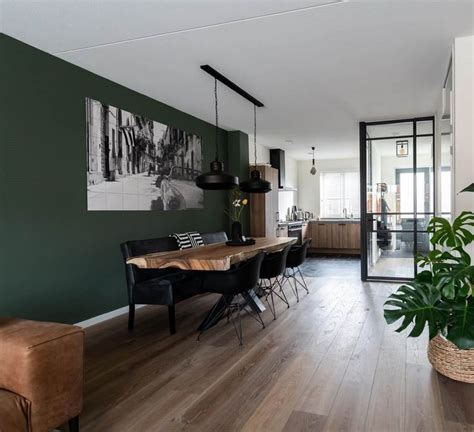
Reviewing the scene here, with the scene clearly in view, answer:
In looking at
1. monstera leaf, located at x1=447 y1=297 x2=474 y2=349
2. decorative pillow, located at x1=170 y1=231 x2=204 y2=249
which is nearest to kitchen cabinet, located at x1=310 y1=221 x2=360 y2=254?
decorative pillow, located at x1=170 y1=231 x2=204 y2=249

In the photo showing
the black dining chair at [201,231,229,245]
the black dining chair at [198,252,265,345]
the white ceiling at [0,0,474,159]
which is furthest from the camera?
the black dining chair at [201,231,229,245]

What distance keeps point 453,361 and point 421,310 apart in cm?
44

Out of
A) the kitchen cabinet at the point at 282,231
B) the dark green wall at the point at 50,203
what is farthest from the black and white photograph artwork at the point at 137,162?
the kitchen cabinet at the point at 282,231

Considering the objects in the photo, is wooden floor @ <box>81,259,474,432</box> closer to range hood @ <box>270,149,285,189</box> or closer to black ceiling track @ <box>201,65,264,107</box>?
black ceiling track @ <box>201,65,264,107</box>

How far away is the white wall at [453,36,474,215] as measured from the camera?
3412 millimetres

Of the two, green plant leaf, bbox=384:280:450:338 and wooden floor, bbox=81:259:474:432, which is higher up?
green plant leaf, bbox=384:280:450:338

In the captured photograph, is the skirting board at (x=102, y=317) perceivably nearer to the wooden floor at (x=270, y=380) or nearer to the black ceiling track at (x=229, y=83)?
the wooden floor at (x=270, y=380)

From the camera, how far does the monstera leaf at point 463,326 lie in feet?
8.11

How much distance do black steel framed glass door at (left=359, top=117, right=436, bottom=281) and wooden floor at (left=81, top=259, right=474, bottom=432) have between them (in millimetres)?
2281

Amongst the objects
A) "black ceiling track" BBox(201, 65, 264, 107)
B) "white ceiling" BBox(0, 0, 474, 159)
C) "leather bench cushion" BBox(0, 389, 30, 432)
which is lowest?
"leather bench cushion" BBox(0, 389, 30, 432)

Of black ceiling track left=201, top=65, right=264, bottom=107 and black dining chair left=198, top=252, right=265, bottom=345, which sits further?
black ceiling track left=201, top=65, right=264, bottom=107

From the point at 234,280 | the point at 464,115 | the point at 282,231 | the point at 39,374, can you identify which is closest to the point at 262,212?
the point at 282,231

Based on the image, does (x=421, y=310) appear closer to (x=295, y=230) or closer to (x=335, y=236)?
(x=295, y=230)

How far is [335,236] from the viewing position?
32.3 feet
